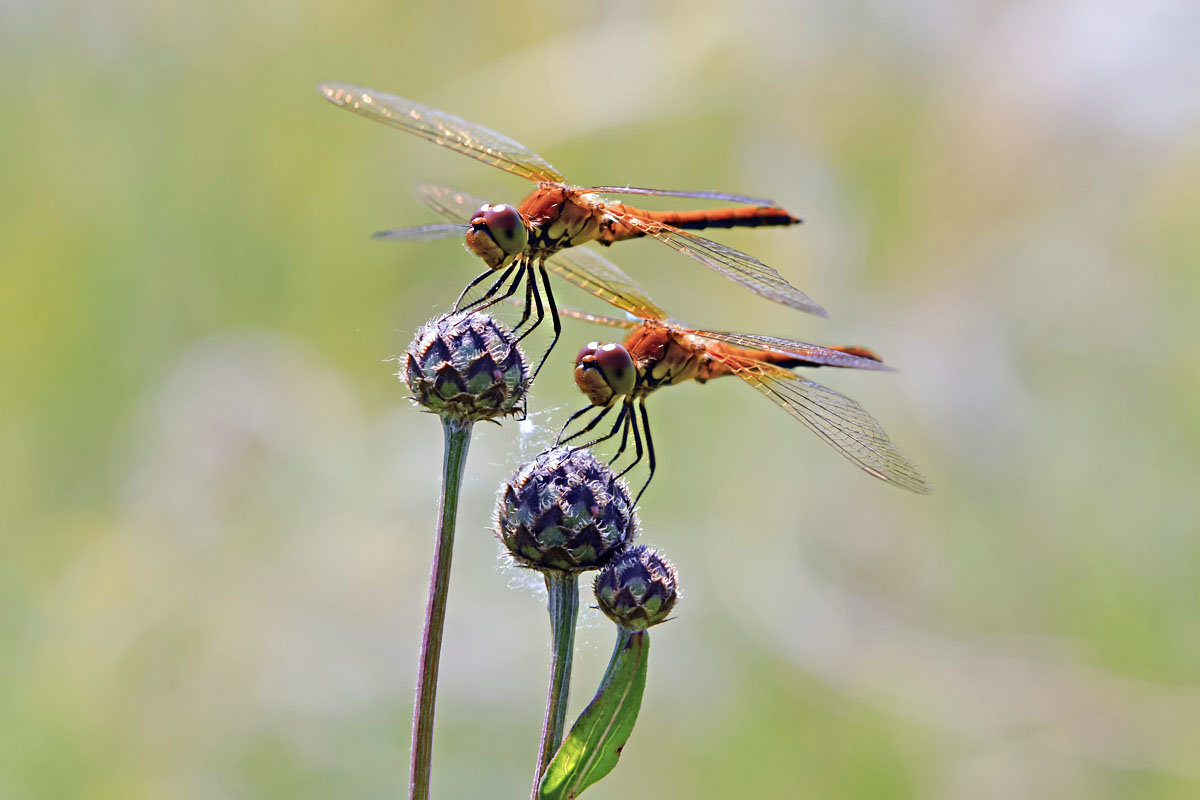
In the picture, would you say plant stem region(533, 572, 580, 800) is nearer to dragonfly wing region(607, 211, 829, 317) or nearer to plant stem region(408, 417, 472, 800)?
plant stem region(408, 417, 472, 800)

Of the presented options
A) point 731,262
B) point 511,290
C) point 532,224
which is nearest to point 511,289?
point 511,290

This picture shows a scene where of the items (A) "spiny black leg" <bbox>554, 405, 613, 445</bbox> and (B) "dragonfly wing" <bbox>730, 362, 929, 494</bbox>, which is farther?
(B) "dragonfly wing" <bbox>730, 362, 929, 494</bbox>

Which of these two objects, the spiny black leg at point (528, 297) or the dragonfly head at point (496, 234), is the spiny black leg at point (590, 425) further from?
the dragonfly head at point (496, 234)

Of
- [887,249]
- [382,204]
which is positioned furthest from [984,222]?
[382,204]

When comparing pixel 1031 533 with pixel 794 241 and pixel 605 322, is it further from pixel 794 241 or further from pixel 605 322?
pixel 605 322

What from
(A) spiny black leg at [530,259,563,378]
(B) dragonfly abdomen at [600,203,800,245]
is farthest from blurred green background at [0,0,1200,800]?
(A) spiny black leg at [530,259,563,378]

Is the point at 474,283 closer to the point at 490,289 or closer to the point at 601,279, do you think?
the point at 490,289
